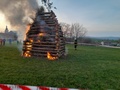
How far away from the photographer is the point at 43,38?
1811cm

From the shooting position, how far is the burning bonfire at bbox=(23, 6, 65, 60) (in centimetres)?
1750

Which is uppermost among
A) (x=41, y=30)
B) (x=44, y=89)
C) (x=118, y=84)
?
(x=41, y=30)

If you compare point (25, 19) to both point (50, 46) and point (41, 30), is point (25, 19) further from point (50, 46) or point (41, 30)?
point (50, 46)

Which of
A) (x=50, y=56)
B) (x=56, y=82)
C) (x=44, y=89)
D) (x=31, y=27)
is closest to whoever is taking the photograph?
(x=44, y=89)

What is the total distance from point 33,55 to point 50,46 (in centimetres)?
173

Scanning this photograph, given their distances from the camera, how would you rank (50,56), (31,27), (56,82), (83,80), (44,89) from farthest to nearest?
(31,27), (50,56), (83,80), (56,82), (44,89)

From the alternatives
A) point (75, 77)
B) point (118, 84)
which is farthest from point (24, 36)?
point (118, 84)

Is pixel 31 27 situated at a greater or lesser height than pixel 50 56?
greater

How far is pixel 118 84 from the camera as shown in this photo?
28.7 ft

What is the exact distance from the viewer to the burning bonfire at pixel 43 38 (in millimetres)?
17500

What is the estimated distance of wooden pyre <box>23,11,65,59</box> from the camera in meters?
17.5

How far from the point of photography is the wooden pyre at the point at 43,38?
1752cm

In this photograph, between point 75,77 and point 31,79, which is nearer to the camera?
point 31,79

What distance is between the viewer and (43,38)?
713 inches
